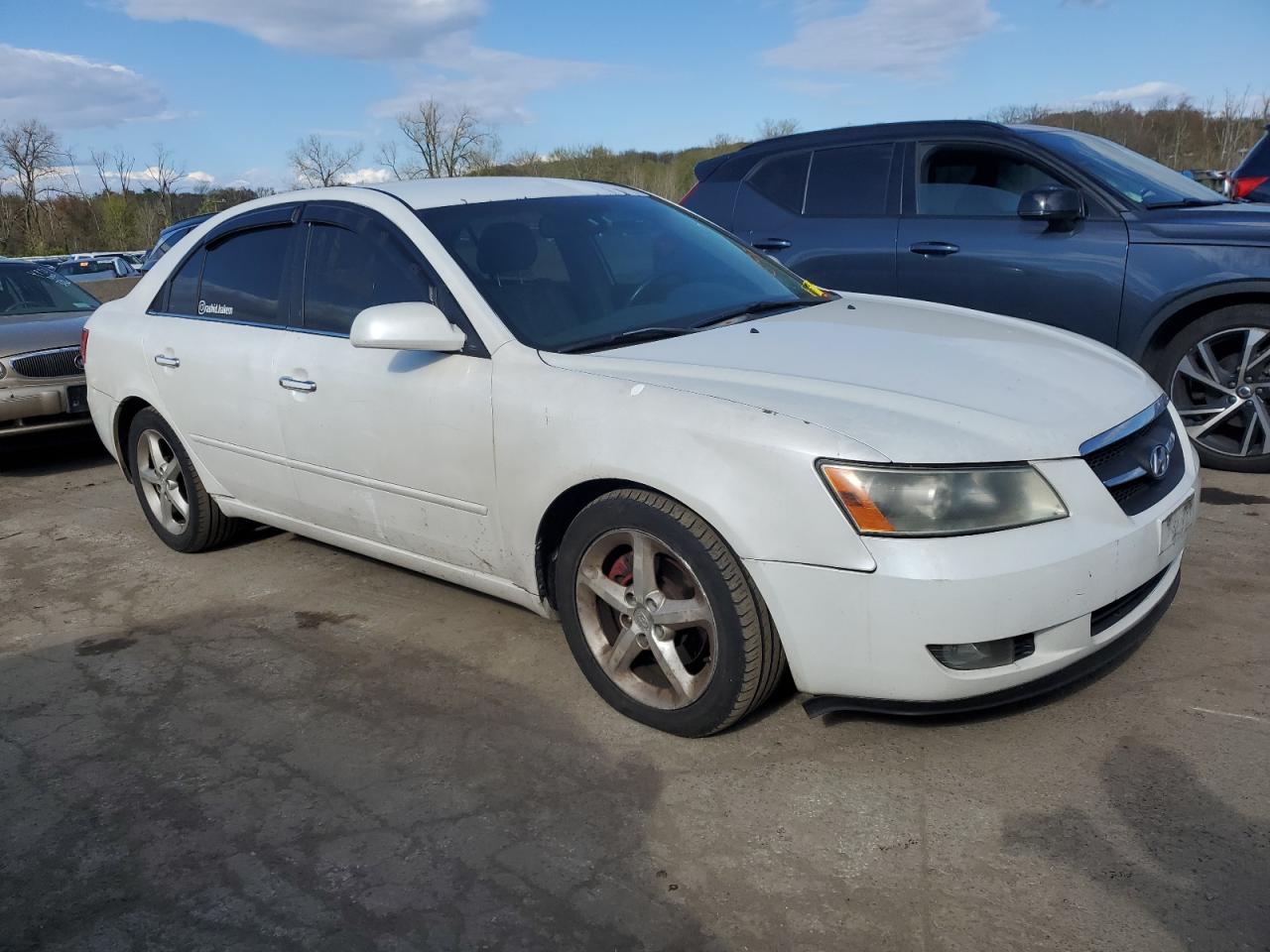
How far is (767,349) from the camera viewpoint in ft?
10.5

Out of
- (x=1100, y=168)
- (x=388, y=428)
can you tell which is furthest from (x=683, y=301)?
(x=1100, y=168)

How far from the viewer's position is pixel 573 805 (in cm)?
276

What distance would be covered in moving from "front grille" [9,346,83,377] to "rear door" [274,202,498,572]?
402 centimetres

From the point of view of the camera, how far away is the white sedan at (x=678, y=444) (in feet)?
8.51

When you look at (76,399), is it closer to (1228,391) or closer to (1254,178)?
(1228,391)

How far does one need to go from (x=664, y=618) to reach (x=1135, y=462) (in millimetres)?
1365

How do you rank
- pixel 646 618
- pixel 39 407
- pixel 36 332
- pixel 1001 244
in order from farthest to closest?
pixel 36 332, pixel 39 407, pixel 1001 244, pixel 646 618

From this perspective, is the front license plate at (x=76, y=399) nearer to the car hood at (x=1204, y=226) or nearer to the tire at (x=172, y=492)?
the tire at (x=172, y=492)

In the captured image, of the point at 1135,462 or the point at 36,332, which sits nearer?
the point at 1135,462

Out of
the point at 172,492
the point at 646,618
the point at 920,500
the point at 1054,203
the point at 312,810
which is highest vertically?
the point at 1054,203

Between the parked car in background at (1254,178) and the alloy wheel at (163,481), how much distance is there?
7.08 metres

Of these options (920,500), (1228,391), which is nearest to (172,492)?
(920,500)

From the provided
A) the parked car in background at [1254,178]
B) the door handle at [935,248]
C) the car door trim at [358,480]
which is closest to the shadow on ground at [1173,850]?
the car door trim at [358,480]

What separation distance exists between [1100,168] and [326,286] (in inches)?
161
